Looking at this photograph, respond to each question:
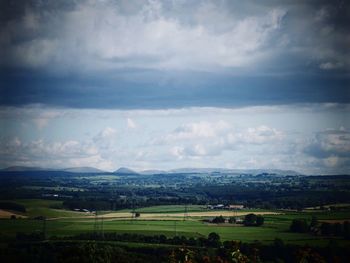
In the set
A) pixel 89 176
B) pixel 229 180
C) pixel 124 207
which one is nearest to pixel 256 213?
pixel 229 180

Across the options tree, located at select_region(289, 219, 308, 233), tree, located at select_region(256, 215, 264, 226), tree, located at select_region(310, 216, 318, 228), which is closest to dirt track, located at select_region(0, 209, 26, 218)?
tree, located at select_region(256, 215, 264, 226)

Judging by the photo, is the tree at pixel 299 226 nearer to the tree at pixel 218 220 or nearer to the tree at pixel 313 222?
the tree at pixel 313 222

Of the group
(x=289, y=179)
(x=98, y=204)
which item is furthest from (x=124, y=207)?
(x=289, y=179)

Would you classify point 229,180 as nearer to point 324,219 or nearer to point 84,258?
point 324,219

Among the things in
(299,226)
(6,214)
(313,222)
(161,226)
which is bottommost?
(161,226)

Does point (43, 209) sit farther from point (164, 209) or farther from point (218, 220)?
point (218, 220)

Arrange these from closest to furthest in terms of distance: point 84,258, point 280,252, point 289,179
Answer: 1. point 84,258
2. point 280,252
3. point 289,179

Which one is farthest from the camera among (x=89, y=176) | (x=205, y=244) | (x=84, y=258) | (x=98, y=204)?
(x=89, y=176)

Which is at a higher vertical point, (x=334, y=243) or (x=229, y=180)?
(x=229, y=180)

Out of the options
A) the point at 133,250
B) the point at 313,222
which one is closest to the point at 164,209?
the point at 133,250

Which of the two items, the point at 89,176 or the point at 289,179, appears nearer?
the point at 289,179
